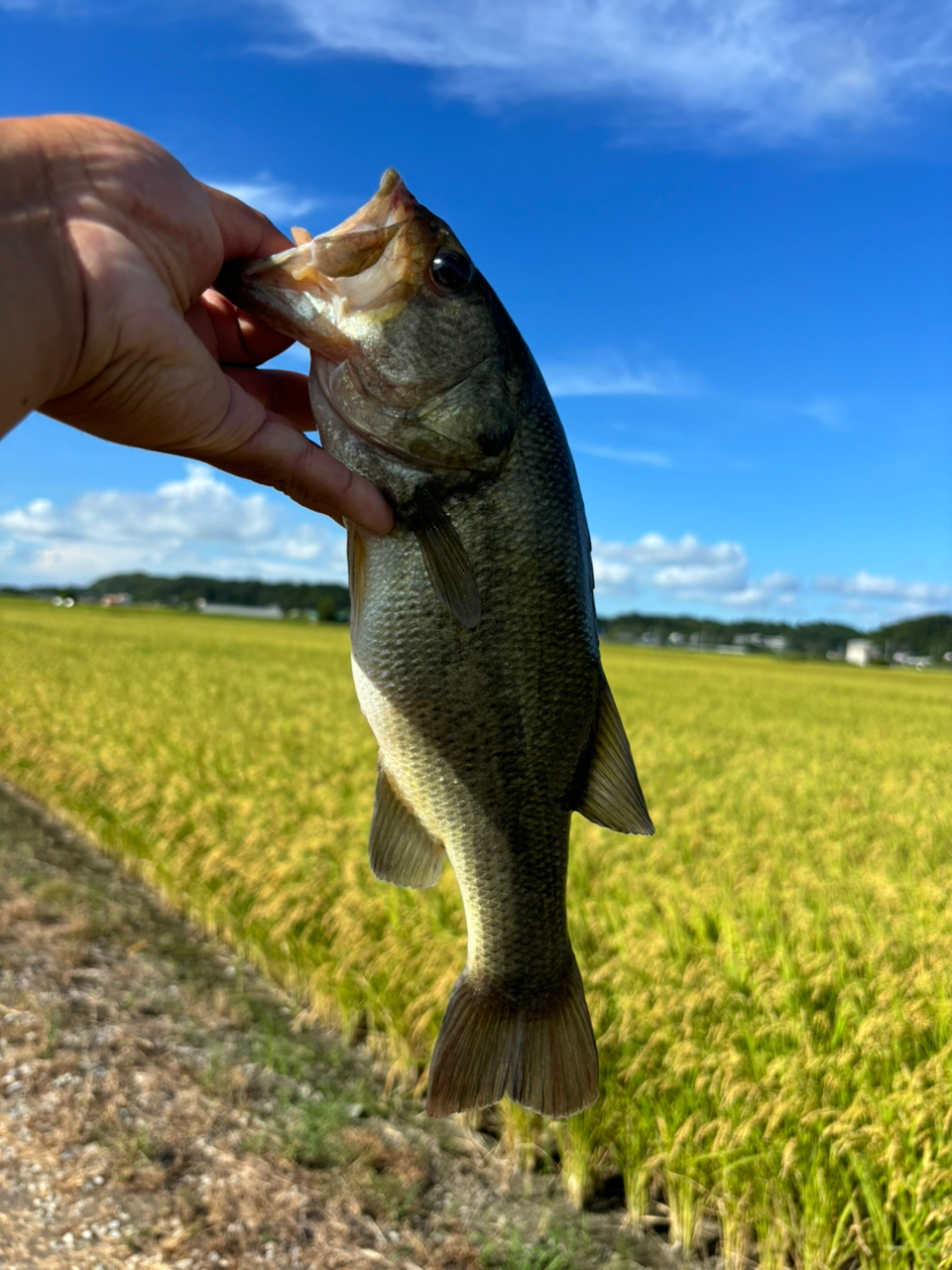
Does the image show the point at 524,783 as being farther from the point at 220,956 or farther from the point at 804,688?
the point at 804,688

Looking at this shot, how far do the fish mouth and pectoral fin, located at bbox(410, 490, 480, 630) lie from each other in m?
0.35

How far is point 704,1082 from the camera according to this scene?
4617mm

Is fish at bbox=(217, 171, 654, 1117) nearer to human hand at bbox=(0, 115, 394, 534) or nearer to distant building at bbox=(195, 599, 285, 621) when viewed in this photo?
human hand at bbox=(0, 115, 394, 534)

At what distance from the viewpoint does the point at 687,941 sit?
243 inches

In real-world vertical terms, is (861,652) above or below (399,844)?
above

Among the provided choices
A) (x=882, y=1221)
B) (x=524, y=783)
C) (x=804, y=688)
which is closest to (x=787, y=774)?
(x=882, y=1221)

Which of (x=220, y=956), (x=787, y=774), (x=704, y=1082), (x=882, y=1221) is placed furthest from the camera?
(x=787, y=774)

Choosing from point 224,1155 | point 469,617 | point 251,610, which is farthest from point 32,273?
point 251,610

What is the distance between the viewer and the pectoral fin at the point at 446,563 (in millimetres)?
1758

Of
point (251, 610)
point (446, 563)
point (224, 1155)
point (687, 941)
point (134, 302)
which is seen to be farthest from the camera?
point (251, 610)

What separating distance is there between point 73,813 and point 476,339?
390 inches

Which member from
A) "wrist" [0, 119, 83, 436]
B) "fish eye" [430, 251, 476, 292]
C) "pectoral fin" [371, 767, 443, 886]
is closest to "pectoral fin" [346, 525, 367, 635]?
"pectoral fin" [371, 767, 443, 886]

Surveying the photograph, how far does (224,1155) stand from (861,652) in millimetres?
117766

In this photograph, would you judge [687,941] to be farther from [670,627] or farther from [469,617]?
[670,627]
